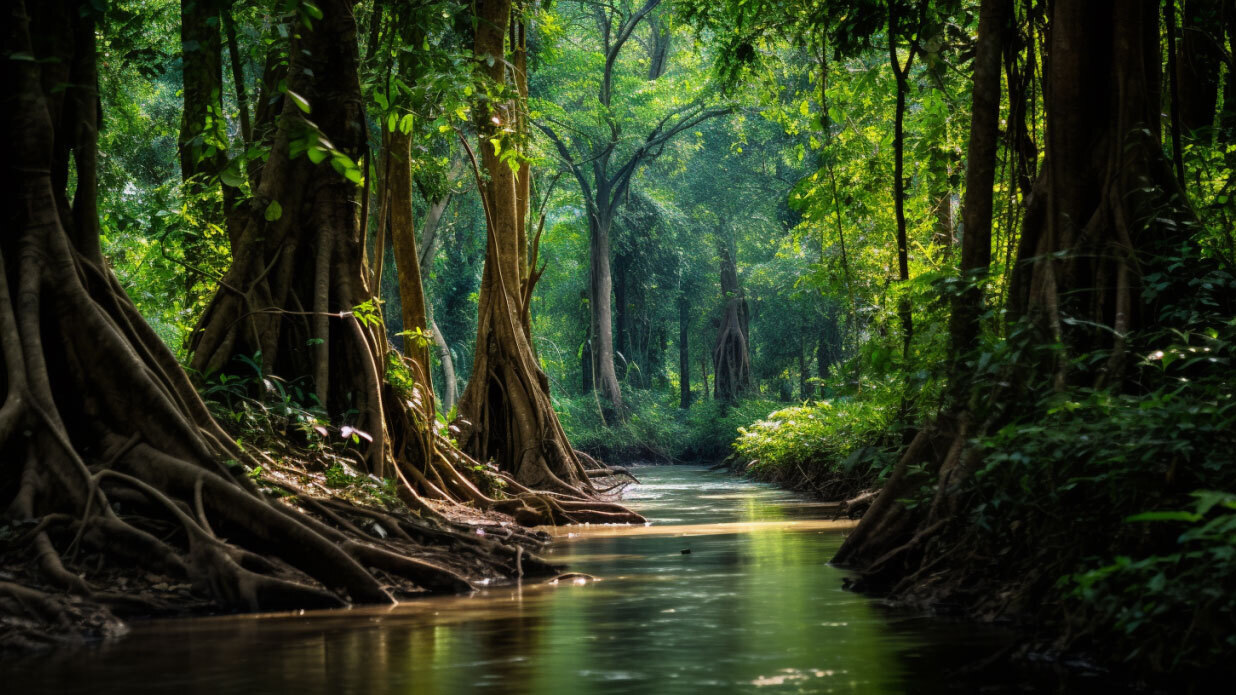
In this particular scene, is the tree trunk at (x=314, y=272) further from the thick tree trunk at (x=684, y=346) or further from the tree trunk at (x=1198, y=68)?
the thick tree trunk at (x=684, y=346)

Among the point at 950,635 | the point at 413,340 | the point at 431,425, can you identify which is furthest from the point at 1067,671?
the point at 413,340

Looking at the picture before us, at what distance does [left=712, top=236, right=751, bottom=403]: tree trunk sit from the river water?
33.7m

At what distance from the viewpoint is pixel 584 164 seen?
38094 millimetres

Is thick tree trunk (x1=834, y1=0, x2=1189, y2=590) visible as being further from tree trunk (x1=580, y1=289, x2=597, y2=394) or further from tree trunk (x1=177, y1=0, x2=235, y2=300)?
tree trunk (x1=580, y1=289, x2=597, y2=394)

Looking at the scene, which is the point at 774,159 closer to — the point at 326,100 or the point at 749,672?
the point at 326,100

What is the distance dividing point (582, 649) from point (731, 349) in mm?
37394

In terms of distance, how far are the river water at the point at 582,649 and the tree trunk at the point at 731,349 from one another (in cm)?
3365

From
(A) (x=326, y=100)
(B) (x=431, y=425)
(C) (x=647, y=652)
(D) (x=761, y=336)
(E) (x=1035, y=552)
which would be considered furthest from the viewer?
(D) (x=761, y=336)

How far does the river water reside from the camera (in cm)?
448

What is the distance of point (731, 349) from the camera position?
4244 cm

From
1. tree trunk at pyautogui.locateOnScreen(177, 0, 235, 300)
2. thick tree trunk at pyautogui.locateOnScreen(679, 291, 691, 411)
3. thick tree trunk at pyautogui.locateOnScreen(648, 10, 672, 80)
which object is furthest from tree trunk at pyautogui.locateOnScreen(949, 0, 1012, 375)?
thick tree trunk at pyautogui.locateOnScreen(679, 291, 691, 411)

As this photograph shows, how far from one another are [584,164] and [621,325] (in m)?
8.13

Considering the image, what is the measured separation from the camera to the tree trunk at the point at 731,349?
4172cm

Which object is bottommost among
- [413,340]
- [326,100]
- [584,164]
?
[413,340]
